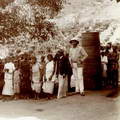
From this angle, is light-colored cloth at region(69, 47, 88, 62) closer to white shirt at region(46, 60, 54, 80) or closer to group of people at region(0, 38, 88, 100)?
group of people at region(0, 38, 88, 100)

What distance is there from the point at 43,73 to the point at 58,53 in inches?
21.0

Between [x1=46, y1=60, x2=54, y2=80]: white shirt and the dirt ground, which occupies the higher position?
[x1=46, y1=60, x2=54, y2=80]: white shirt

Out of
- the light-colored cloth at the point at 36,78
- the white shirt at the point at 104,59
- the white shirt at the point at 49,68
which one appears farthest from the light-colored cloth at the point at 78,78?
the white shirt at the point at 104,59

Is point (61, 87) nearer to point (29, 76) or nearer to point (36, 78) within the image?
point (36, 78)

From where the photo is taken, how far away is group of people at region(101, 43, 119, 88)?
8258 mm

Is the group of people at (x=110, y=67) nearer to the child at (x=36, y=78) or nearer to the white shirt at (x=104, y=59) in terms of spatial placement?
the white shirt at (x=104, y=59)

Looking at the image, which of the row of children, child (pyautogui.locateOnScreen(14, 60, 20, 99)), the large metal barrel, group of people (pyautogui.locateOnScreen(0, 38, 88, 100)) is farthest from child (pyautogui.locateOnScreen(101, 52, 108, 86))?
child (pyautogui.locateOnScreen(14, 60, 20, 99))

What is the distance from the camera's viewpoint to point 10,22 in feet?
26.4

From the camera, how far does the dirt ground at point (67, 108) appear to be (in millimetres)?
5844

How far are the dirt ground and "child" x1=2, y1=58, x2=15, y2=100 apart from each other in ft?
1.76

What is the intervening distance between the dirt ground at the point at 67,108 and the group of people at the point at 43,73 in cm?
36

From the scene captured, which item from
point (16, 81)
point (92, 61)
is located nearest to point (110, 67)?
point (92, 61)

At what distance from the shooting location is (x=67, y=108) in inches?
251

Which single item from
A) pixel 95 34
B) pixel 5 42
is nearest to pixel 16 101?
pixel 5 42
